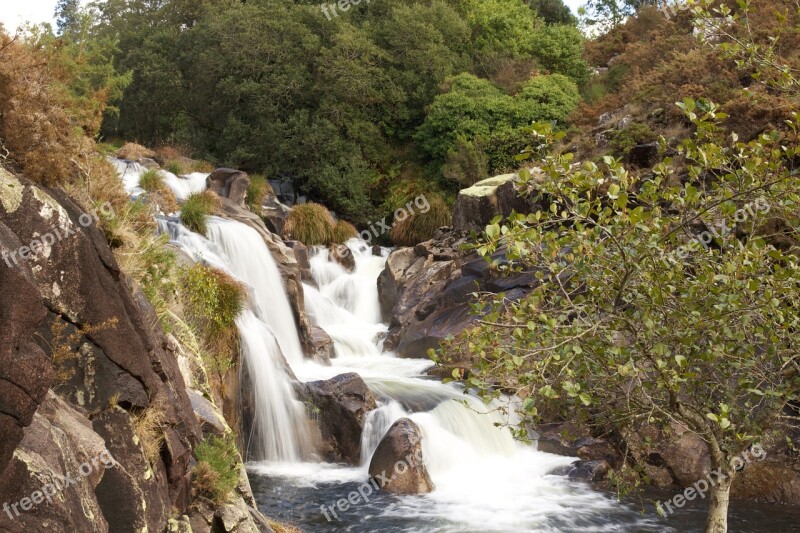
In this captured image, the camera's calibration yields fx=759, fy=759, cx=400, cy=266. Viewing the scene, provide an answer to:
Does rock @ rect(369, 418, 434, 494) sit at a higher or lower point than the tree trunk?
higher

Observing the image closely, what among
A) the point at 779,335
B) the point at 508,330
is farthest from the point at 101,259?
the point at 779,335

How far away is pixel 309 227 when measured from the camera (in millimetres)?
25141

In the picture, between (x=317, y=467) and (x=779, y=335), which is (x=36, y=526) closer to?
(x=779, y=335)

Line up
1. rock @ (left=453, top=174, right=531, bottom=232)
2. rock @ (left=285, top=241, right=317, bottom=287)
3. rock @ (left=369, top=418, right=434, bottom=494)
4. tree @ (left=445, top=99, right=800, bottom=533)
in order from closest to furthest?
tree @ (left=445, top=99, right=800, bottom=533) → rock @ (left=369, top=418, right=434, bottom=494) → rock @ (left=285, top=241, right=317, bottom=287) → rock @ (left=453, top=174, right=531, bottom=232)

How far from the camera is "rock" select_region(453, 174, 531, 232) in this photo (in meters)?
21.8

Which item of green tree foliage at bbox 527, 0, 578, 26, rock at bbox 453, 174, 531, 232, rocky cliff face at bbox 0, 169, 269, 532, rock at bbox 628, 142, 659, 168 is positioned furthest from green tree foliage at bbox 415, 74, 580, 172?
rocky cliff face at bbox 0, 169, 269, 532

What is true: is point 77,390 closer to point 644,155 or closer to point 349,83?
point 644,155

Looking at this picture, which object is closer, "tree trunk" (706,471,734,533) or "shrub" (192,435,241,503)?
"tree trunk" (706,471,734,533)

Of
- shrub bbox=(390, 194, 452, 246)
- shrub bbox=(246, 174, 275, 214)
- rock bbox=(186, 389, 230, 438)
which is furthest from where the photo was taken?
shrub bbox=(390, 194, 452, 246)

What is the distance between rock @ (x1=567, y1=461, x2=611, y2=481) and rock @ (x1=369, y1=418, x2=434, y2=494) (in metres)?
2.53

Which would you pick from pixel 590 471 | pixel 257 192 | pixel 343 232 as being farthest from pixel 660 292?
pixel 257 192

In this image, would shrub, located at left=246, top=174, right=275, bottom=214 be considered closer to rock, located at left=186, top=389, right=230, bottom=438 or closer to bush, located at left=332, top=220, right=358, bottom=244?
bush, located at left=332, top=220, right=358, bottom=244

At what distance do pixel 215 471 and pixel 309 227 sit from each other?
1775 cm

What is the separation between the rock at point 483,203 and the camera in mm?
21828
